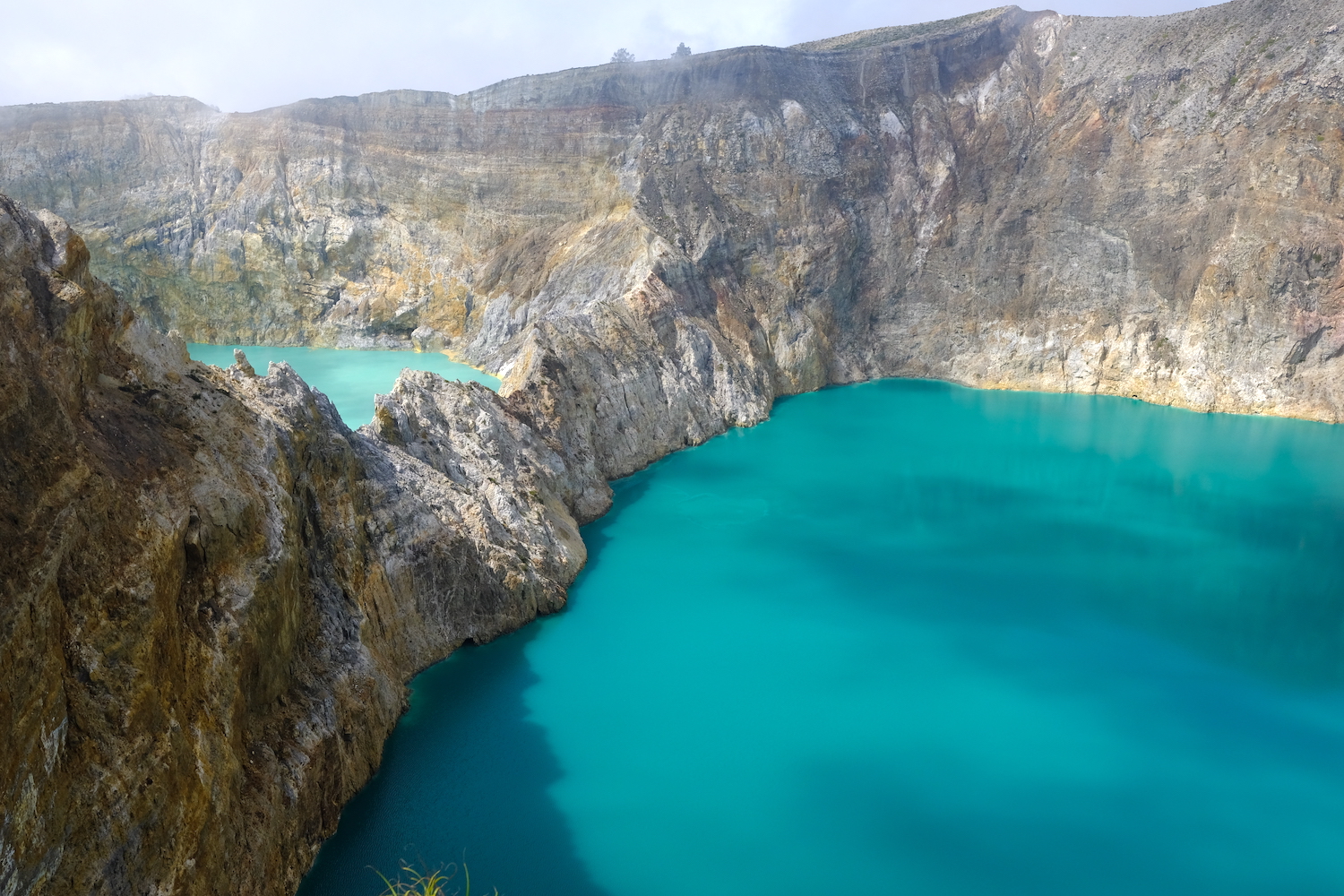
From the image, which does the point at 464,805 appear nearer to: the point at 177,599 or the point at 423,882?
the point at 423,882

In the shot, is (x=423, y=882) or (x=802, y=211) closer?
(x=423, y=882)

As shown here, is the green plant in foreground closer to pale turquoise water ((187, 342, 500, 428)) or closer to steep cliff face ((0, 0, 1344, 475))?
pale turquoise water ((187, 342, 500, 428))

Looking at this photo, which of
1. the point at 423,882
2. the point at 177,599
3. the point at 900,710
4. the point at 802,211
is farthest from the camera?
the point at 802,211

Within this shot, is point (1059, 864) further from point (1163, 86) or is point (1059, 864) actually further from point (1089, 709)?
point (1163, 86)

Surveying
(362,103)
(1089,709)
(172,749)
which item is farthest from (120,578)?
(362,103)

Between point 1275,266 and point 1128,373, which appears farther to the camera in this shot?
point 1128,373

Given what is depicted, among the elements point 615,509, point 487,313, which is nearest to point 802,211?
point 487,313

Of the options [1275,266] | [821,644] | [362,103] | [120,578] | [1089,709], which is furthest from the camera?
[362,103]
